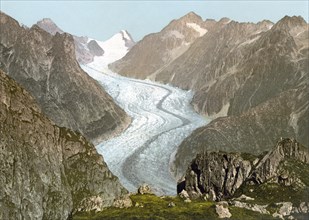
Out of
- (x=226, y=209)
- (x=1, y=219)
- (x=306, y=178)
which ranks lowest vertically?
(x=306, y=178)

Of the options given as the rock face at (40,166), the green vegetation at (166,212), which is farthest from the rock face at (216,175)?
the green vegetation at (166,212)

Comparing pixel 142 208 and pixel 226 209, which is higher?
pixel 142 208

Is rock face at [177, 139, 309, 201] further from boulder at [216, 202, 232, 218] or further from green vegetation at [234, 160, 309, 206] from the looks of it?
boulder at [216, 202, 232, 218]

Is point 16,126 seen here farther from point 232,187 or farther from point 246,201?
point 246,201

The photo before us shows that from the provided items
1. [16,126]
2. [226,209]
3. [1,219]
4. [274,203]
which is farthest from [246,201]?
[16,126]

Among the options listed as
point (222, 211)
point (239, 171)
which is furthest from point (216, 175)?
point (222, 211)

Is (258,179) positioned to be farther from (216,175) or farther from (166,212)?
(166,212)
